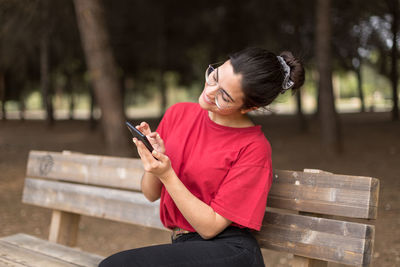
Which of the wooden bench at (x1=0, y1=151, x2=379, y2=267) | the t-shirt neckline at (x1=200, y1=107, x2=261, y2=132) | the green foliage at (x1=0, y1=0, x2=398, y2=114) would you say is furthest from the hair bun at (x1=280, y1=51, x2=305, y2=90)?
the green foliage at (x1=0, y1=0, x2=398, y2=114)

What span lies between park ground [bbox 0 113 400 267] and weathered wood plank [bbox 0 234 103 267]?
1901 millimetres

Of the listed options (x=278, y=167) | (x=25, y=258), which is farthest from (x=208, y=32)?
(x=25, y=258)

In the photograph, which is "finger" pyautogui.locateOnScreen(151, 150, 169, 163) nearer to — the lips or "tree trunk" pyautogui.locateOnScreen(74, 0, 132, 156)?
the lips

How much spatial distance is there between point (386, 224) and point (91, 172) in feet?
11.7

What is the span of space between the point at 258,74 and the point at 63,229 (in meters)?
2.23

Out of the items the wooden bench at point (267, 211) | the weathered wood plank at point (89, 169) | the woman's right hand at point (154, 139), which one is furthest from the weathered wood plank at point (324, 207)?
the weathered wood plank at point (89, 169)

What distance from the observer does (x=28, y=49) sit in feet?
51.0

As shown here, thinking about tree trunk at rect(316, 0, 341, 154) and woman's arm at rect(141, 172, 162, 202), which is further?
tree trunk at rect(316, 0, 341, 154)

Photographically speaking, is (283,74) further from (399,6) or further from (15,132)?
(15,132)

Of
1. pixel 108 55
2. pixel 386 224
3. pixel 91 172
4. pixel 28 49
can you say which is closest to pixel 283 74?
pixel 91 172

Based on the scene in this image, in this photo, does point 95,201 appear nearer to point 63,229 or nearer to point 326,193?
point 63,229

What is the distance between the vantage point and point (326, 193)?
87.8 inches

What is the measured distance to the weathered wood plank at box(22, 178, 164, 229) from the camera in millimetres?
3004

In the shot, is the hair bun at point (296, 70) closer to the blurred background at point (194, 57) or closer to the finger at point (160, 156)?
the blurred background at point (194, 57)
